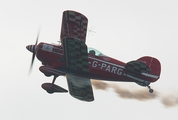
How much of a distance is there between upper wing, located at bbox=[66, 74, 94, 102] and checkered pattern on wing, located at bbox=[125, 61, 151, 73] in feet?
8.69

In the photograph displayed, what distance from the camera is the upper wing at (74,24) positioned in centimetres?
3894

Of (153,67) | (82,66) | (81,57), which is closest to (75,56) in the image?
(81,57)

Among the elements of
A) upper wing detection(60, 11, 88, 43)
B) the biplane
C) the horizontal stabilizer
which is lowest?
the horizontal stabilizer

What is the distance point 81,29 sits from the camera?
3947cm

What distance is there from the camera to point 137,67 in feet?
128

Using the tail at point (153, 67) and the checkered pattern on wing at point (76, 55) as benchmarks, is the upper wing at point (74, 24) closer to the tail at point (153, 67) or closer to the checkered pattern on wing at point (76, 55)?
the checkered pattern on wing at point (76, 55)

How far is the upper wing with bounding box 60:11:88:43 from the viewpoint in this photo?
3894cm

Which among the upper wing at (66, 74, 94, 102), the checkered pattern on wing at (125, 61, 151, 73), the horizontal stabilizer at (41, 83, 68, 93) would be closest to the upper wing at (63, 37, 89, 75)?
the upper wing at (66, 74, 94, 102)

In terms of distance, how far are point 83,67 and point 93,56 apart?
3.21 ft

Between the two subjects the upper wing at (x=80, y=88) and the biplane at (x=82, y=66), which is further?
the upper wing at (x=80, y=88)

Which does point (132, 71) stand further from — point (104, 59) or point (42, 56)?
point (42, 56)

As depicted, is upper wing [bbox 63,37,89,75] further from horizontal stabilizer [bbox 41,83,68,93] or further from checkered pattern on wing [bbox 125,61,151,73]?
checkered pattern on wing [bbox 125,61,151,73]

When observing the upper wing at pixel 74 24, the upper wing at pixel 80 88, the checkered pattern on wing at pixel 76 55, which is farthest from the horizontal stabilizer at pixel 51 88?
the upper wing at pixel 74 24

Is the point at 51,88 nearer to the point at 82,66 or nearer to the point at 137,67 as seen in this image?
the point at 82,66
